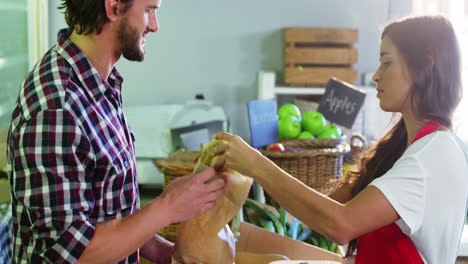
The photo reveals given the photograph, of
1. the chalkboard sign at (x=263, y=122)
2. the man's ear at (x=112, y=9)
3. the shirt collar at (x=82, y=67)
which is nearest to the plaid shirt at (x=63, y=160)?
the shirt collar at (x=82, y=67)

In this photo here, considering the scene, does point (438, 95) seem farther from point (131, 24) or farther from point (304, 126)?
point (304, 126)

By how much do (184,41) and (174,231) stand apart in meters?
2.25

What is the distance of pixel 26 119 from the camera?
41.9 inches

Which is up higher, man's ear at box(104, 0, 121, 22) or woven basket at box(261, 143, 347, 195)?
man's ear at box(104, 0, 121, 22)

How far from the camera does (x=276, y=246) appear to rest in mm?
1646

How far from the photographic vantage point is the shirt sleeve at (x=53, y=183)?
1037mm

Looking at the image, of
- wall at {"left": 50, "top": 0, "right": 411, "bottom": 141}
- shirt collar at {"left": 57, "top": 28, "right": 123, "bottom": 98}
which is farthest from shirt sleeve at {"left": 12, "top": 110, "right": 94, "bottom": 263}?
wall at {"left": 50, "top": 0, "right": 411, "bottom": 141}

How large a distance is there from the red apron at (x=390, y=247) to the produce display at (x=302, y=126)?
1329 millimetres

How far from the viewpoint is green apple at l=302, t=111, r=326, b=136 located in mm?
2775

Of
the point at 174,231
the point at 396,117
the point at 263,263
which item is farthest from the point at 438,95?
the point at 174,231

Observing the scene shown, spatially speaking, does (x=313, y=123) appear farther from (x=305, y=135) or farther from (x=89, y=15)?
(x=89, y=15)

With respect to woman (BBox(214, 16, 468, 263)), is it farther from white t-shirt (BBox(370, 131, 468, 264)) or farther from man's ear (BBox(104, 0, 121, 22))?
man's ear (BBox(104, 0, 121, 22))

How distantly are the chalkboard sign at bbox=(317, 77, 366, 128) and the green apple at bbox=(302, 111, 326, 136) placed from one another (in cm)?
10

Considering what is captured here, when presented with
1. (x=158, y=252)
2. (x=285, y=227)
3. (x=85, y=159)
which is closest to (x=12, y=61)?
(x=285, y=227)
